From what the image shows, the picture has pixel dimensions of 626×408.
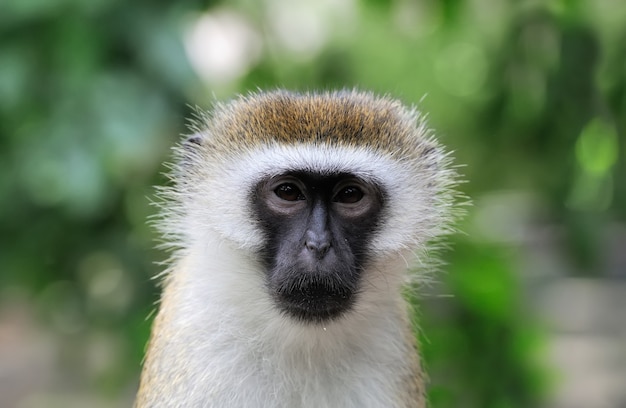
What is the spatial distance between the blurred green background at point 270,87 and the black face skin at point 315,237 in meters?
0.91

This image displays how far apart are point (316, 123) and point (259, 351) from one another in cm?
97

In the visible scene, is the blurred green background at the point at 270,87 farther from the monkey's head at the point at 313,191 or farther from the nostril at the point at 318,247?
the nostril at the point at 318,247

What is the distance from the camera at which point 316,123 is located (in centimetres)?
370

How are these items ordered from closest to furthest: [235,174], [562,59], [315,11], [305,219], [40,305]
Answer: [305,219], [235,174], [562,59], [40,305], [315,11]

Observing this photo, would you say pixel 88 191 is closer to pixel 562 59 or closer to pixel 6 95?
pixel 6 95

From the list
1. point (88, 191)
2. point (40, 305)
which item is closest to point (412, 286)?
point (88, 191)

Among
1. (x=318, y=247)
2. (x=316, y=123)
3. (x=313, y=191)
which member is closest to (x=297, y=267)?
(x=318, y=247)

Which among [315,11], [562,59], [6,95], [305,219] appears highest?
[315,11]

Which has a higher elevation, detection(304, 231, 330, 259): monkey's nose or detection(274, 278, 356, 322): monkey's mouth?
detection(304, 231, 330, 259): monkey's nose

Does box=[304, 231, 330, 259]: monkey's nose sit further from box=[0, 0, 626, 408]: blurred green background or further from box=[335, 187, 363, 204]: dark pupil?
box=[0, 0, 626, 408]: blurred green background

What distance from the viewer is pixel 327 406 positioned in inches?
137

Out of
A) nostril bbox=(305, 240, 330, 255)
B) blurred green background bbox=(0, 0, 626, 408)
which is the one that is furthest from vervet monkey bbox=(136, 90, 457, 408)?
blurred green background bbox=(0, 0, 626, 408)

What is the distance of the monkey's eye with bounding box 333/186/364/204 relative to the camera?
3.57 m

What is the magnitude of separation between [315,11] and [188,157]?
118 inches
